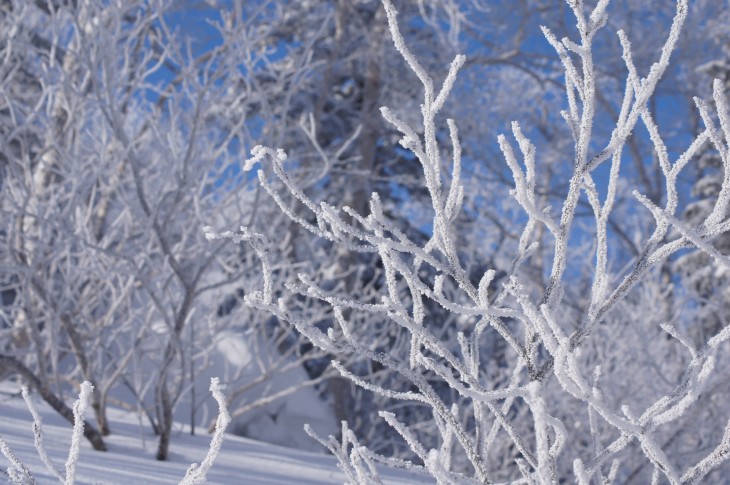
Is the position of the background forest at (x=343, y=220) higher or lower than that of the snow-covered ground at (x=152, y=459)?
higher

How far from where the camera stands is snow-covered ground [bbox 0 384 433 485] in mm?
3023

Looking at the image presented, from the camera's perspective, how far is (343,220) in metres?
3.82

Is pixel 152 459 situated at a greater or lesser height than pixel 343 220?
lesser

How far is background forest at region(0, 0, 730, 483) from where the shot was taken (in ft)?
5.09

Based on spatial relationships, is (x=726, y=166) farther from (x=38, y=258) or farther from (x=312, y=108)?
(x=312, y=108)

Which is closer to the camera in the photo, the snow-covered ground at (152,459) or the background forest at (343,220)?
the background forest at (343,220)

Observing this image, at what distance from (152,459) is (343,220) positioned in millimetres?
1466

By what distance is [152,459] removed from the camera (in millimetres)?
3715

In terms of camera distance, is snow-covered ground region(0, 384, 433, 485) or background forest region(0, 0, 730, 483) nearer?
background forest region(0, 0, 730, 483)

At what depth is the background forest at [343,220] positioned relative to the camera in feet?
5.09

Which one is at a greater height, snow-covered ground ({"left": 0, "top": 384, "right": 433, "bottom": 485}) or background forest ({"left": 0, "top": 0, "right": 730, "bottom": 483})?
background forest ({"left": 0, "top": 0, "right": 730, "bottom": 483})

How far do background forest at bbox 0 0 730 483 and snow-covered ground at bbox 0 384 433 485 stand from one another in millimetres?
181

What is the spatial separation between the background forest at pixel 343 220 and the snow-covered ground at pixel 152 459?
7.1 inches

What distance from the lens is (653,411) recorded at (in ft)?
4.83
